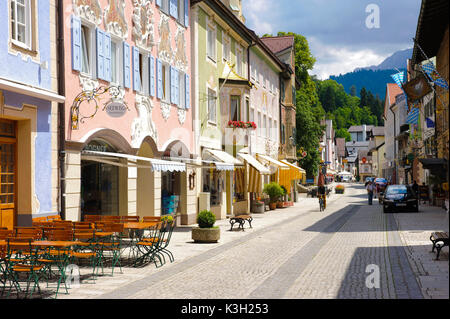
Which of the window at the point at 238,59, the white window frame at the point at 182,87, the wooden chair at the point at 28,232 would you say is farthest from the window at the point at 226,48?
the wooden chair at the point at 28,232

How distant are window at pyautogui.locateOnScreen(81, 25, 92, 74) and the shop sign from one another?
120cm

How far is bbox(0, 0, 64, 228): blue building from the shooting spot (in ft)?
39.1

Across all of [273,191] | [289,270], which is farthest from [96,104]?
[273,191]

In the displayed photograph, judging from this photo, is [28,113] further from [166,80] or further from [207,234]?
[166,80]

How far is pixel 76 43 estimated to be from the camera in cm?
1427

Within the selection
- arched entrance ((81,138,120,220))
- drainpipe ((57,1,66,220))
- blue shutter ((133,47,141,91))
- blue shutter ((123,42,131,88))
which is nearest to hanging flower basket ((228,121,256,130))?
blue shutter ((133,47,141,91))

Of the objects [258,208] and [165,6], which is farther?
[258,208]

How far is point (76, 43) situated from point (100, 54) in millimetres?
1315

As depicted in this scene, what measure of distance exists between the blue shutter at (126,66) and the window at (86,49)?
6.34 ft

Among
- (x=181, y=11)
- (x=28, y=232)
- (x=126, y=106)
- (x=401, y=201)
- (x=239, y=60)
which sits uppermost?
(x=181, y=11)

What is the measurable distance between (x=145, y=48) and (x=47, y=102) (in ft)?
20.8

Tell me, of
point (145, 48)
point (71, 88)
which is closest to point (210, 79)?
point (145, 48)

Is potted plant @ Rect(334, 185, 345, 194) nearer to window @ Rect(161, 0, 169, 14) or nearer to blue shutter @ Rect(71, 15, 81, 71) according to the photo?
window @ Rect(161, 0, 169, 14)

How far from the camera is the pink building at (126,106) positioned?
14234 millimetres
